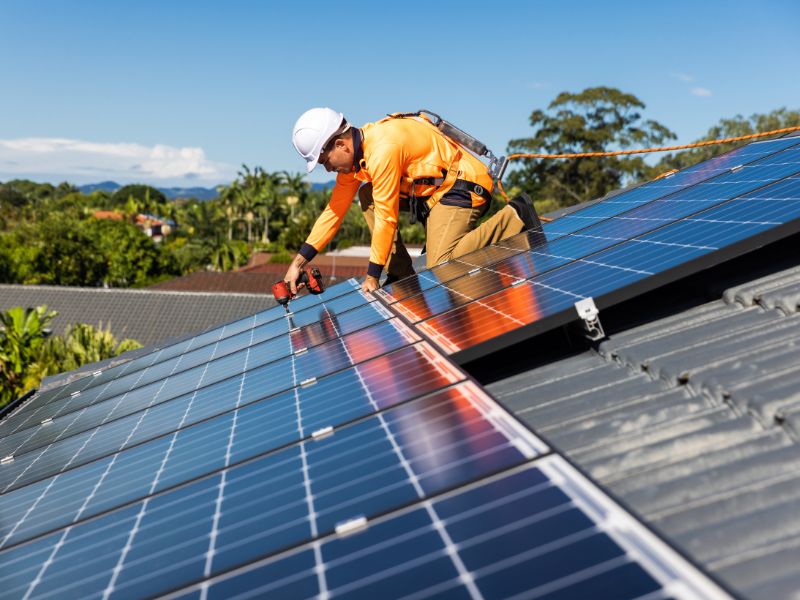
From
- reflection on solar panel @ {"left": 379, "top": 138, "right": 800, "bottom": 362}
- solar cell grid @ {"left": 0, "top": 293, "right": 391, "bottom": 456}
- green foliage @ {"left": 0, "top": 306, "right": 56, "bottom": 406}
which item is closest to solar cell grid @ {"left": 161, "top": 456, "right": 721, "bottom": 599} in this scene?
reflection on solar panel @ {"left": 379, "top": 138, "right": 800, "bottom": 362}

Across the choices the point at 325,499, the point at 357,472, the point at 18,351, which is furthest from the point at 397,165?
the point at 18,351

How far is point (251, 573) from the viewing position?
2.58 metres

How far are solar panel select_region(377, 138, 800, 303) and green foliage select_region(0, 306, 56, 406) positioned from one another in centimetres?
1826

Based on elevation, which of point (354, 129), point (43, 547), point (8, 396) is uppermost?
point (354, 129)

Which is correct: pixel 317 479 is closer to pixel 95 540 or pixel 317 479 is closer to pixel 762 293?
pixel 95 540

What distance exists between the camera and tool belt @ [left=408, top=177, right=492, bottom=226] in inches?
292

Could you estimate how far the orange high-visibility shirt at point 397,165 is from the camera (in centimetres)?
692

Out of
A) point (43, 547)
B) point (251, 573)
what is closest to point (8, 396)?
point (43, 547)

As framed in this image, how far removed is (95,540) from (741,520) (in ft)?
8.63

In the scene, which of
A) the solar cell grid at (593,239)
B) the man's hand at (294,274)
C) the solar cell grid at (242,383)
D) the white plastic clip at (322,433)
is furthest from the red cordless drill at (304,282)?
the white plastic clip at (322,433)

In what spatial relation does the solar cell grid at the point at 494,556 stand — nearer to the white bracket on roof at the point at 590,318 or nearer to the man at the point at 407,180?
the white bracket on roof at the point at 590,318

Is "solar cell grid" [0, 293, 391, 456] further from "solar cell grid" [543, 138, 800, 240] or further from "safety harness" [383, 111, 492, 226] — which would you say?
"solar cell grid" [543, 138, 800, 240]

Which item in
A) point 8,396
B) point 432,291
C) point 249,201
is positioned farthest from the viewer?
point 249,201

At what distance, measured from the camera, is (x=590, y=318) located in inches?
177
